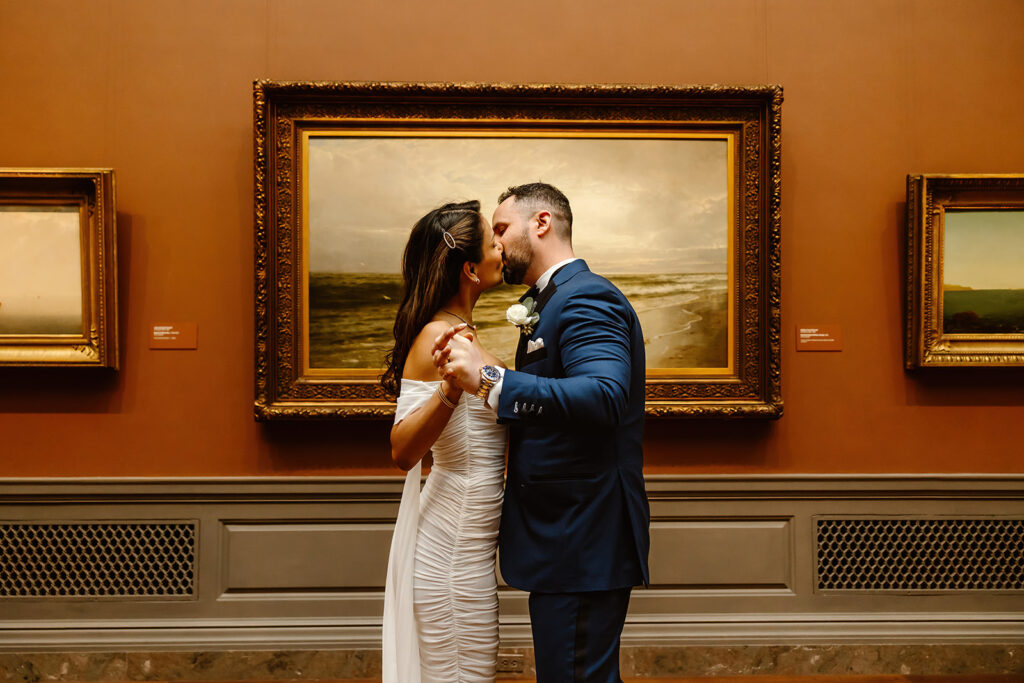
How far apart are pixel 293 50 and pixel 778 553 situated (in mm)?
3437

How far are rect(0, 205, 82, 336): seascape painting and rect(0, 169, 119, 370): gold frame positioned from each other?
35 millimetres

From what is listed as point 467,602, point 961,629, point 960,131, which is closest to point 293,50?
point 467,602

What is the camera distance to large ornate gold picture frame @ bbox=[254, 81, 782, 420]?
135 inches

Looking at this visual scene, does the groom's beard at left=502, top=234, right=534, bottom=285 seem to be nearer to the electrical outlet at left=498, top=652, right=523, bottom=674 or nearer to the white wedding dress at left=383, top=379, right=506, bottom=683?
the white wedding dress at left=383, top=379, right=506, bottom=683

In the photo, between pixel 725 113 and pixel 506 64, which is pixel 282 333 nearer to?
pixel 506 64

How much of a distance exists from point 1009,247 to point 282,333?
11.8 feet

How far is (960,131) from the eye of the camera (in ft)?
11.8

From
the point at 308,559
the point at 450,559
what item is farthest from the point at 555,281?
the point at 308,559

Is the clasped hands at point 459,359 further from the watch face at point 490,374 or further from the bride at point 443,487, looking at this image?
the bride at point 443,487

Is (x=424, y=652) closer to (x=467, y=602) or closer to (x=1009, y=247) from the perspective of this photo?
(x=467, y=602)

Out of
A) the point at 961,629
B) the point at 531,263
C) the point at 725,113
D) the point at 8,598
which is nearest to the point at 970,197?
the point at 725,113

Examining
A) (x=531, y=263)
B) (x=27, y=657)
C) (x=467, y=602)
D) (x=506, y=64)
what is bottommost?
(x=27, y=657)

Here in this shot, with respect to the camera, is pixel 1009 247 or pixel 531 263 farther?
pixel 1009 247

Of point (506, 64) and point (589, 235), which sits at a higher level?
point (506, 64)
